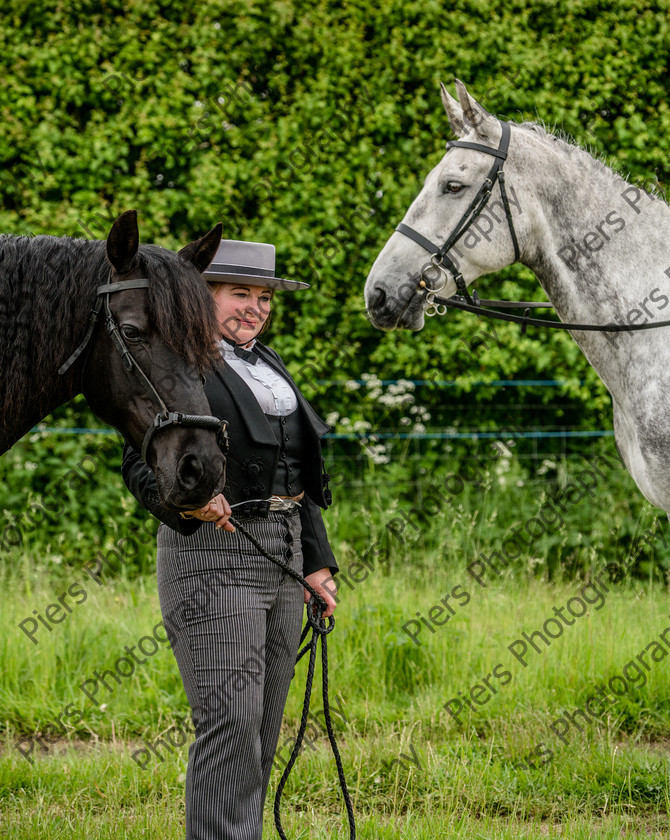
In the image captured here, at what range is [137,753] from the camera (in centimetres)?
362

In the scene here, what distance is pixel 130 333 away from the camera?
2.05 m

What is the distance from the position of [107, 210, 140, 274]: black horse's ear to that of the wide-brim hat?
0.43 metres

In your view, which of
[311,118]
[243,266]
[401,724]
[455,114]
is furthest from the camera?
[311,118]

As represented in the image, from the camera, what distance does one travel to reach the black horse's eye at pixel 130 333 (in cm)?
204

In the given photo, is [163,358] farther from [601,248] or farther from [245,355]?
[601,248]

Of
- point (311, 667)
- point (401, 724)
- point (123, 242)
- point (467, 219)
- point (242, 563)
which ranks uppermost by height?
point (467, 219)

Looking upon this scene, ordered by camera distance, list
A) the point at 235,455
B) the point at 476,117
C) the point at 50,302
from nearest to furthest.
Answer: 1. the point at 50,302
2. the point at 235,455
3. the point at 476,117

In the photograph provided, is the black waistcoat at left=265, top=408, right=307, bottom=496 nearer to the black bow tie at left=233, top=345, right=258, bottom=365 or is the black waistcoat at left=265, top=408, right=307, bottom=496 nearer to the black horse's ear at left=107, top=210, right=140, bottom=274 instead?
the black bow tie at left=233, top=345, right=258, bottom=365

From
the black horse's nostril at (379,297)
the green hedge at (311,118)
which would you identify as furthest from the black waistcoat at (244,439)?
the green hedge at (311,118)

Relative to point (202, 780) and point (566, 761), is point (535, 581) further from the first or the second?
point (202, 780)

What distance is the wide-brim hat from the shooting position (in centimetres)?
250

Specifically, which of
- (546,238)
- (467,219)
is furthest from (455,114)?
(546,238)

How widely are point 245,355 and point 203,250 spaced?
0.44 metres

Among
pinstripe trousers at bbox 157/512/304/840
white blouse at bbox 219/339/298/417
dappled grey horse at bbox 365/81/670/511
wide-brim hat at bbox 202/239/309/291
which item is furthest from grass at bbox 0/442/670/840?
wide-brim hat at bbox 202/239/309/291
